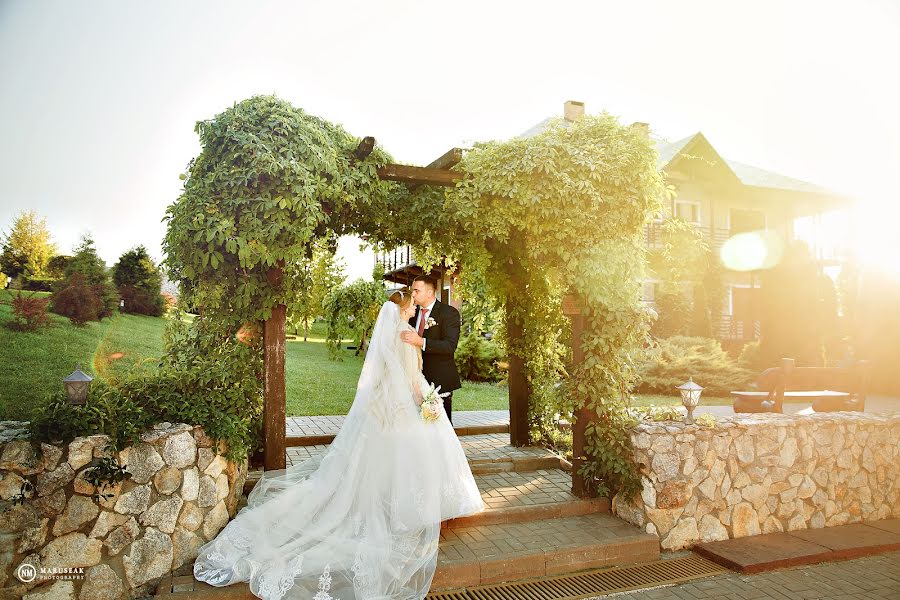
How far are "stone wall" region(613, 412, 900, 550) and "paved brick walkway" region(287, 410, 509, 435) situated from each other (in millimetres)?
3895

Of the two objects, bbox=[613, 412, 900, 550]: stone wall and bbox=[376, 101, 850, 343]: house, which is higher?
bbox=[376, 101, 850, 343]: house

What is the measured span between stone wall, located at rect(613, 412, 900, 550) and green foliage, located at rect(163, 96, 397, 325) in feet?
12.4

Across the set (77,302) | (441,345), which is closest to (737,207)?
(441,345)

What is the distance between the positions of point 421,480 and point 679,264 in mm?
4725

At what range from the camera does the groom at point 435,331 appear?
5.53m

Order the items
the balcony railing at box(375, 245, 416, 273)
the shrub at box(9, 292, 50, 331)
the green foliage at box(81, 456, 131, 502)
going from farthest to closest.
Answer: the shrub at box(9, 292, 50, 331) → the balcony railing at box(375, 245, 416, 273) → the green foliage at box(81, 456, 131, 502)

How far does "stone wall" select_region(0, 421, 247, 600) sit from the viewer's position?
3.76 metres

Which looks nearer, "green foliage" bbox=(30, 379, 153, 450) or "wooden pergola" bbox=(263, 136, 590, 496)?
"green foliage" bbox=(30, 379, 153, 450)

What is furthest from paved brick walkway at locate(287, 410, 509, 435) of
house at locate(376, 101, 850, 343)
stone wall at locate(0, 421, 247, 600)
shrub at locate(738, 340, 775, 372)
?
house at locate(376, 101, 850, 343)

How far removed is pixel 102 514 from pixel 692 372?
14100mm

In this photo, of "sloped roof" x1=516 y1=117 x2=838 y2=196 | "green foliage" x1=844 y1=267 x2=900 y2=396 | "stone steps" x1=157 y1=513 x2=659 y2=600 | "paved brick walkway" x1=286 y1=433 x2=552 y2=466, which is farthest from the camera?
"sloped roof" x1=516 y1=117 x2=838 y2=196

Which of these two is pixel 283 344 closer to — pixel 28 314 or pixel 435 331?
pixel 435 331

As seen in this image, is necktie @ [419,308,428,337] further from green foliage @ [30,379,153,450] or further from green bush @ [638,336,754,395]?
green bush @ [638,336,754,395]

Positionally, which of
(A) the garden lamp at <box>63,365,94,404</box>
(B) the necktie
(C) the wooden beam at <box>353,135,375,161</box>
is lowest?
(A) the garden lamp at <box>63,365,94,404</box>
